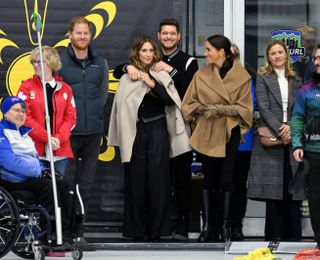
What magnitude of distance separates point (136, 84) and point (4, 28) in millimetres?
1417

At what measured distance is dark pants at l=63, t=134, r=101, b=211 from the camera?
9.88m

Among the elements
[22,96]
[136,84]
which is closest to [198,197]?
[136,84]

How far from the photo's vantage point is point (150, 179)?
393 inches

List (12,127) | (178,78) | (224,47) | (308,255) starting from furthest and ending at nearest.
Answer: (178,78), (224,47), (12,127), (308,255)

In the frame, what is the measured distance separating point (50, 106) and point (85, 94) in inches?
17.4

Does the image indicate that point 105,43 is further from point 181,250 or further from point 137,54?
point 181,250

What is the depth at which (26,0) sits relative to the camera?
1052cm

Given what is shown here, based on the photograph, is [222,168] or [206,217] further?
[206,217]

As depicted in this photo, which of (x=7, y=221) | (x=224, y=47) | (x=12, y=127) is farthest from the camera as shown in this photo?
(x=224, y=47)

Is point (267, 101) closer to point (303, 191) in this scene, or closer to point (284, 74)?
point (284, 74)

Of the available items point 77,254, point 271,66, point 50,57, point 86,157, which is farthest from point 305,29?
point 77,254

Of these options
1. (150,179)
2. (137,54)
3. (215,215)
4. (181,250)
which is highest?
(137,54)

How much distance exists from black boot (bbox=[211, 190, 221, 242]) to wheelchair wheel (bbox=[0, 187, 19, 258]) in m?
2.10

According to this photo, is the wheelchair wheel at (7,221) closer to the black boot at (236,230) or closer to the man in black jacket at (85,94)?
the man in black jacket at (85,94)
